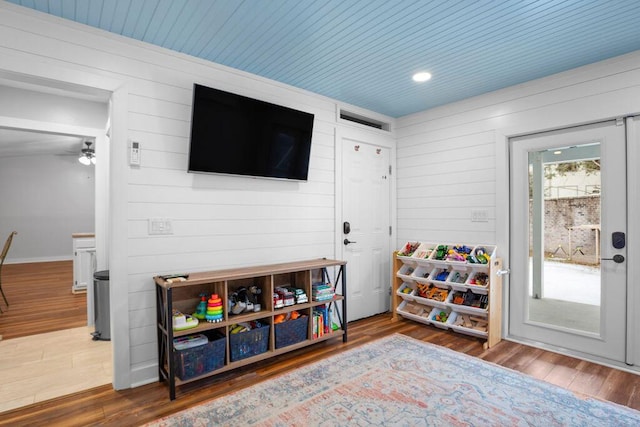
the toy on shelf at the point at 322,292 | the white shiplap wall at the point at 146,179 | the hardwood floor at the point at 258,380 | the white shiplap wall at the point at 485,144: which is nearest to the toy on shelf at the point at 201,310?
the white shiplap wall at the point at 146,179

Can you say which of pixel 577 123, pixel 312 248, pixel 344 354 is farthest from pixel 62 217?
pixel 577 123

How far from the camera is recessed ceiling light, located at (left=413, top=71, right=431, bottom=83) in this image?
3074 millimetres

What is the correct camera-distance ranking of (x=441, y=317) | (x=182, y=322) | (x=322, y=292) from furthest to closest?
(x=441, y=317) → (x=322, y=292) → (x=182, y=322)

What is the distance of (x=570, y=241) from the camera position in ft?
10.2

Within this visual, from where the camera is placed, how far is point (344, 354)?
9.87 feet

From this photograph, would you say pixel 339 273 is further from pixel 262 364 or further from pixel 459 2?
pixel 459 2

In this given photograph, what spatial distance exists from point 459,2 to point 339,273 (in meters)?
2.52

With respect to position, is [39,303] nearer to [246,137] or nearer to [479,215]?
[246,137]

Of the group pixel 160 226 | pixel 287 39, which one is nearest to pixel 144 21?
pixel 287 39

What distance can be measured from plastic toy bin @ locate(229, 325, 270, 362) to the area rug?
308 mm

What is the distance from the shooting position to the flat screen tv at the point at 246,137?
8.77ft

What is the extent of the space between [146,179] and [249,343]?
1536mm

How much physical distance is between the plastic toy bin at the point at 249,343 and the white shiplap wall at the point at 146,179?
2.01 feet

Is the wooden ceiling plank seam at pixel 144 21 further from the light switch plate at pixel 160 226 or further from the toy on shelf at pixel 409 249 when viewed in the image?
the toy on shelf at pixel 409 249
